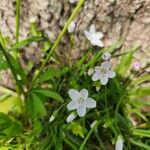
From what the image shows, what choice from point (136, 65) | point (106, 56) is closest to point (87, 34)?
point (106, 56)

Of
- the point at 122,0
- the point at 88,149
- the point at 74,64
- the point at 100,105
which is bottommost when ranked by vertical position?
the point at 88,149

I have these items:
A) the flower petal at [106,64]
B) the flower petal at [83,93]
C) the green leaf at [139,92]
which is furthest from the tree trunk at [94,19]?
the flower petal at [83,93]

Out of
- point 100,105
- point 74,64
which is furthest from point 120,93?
point 74,64

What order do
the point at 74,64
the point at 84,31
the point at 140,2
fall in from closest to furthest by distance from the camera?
1. the point at 140,2
2. the point at 84,31
3. the point at 74,64

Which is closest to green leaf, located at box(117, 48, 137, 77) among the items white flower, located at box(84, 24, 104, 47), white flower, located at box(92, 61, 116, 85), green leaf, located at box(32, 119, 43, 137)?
white flower, located at box(84, 24, 104, 47)

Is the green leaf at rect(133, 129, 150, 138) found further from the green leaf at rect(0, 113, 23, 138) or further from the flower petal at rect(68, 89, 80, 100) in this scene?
the green leaf at rect(0, 113, 23, 138)

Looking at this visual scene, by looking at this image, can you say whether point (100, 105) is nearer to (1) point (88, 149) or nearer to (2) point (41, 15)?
(1) point (88, 149)
